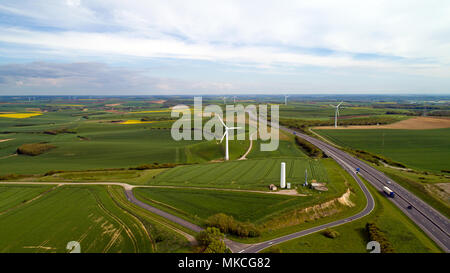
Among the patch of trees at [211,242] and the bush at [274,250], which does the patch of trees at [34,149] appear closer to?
the patch of trees at [211,242]

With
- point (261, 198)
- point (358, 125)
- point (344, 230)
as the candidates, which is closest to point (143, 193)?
point (261, 198)

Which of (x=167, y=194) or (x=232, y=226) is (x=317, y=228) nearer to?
(x=232, y=226)

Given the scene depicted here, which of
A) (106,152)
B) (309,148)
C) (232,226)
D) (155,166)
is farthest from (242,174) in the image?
(106,152)

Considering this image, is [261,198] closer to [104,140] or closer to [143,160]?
[143,160]

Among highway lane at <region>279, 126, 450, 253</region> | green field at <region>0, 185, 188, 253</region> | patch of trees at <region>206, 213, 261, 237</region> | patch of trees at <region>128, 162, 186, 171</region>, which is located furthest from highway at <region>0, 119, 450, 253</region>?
patch of trees at <region>128, 162, 186, 171</region>
